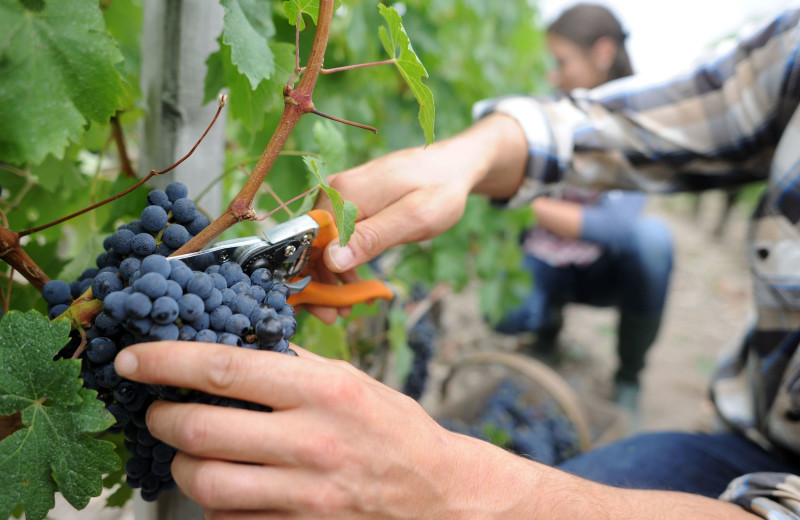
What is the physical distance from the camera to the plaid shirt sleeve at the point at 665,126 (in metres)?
1.44

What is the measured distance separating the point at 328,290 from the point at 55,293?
0.39 meters

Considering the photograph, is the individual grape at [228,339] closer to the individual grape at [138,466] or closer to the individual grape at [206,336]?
the individual grape at [206,336]

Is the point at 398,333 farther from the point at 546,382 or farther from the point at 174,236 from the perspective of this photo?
the point at 174,236

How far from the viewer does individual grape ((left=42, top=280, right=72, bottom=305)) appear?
2.19 feet

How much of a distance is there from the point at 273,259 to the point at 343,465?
31 centimetres

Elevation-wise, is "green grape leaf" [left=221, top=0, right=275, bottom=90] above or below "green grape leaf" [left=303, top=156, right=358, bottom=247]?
above

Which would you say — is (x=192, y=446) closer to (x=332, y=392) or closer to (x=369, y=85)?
(x=332, y=392)

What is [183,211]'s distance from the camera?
0.68m

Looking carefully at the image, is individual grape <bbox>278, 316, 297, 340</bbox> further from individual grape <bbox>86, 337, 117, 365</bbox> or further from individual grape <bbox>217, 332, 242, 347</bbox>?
individual grape <bbox>86, 337, 117, 365</bbox>

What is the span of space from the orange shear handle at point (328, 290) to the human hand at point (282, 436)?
0.27 meters

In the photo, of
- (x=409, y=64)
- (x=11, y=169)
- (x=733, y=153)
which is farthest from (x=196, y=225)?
(x=733, y=153)

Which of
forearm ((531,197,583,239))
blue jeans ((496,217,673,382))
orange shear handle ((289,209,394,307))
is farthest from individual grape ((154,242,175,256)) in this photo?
blue jeans ((496,217,673,382))

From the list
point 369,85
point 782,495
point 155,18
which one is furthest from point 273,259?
point 369,85

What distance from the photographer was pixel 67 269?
869mm
